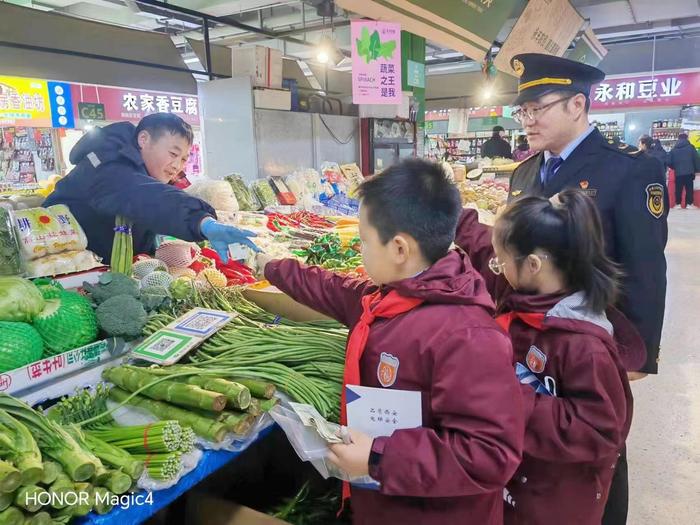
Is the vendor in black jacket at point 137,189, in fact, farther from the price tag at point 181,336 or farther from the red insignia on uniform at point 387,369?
the red insignia on uniform at point 387,369

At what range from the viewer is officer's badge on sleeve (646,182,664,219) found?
Result: 1913mm

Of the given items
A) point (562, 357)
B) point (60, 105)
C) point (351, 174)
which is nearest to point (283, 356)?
point (562, 357)

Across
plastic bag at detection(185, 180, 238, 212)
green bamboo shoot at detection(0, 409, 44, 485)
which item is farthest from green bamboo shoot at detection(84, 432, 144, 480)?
plastic bag at detection(185, 180, 238, 212)

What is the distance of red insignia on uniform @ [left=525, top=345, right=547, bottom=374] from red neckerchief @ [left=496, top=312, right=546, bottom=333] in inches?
2.6

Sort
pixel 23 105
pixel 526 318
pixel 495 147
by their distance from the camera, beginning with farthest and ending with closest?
pixel 495 147
pixel 23 105
pixel 526 318

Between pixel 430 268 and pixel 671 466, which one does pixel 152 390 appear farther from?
pixel 671 466

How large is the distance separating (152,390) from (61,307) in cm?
43

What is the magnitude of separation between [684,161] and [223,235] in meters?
13.8

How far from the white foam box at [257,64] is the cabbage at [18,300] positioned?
12.9 ft

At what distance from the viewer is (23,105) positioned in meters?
6.39

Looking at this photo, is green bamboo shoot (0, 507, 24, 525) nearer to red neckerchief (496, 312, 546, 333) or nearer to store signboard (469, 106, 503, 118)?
red neckerchief (496, 312, 546, 333)

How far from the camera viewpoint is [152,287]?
6.54ft

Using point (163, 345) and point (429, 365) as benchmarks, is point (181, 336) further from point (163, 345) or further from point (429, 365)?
point (429, 365)

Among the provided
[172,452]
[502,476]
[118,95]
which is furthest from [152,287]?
[118,95]
